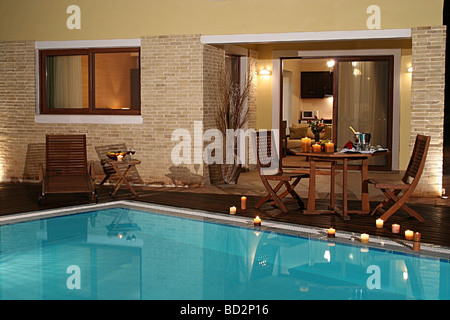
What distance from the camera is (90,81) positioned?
1222 cm

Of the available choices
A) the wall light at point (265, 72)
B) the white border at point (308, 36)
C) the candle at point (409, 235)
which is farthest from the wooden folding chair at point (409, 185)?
the wall light at point (265, 72)

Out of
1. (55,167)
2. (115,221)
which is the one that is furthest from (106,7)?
(115,221)

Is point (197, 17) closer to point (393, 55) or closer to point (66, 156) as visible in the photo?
point (66, 156)

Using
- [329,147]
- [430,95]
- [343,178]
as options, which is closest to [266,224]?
[343,178]

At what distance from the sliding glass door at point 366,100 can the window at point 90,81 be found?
451cm

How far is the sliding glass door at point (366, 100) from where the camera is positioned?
13453 millimetres

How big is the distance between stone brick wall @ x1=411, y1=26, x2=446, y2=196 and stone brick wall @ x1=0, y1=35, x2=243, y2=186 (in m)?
3.60

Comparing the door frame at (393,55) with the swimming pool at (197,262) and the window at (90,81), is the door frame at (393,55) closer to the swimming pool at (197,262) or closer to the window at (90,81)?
the window at (90,81)

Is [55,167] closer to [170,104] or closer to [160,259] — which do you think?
[170,104]

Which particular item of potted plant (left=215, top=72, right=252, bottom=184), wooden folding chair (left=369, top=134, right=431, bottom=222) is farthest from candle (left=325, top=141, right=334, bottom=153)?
potted plant (left=215, top=72, right=252, bottom=184)

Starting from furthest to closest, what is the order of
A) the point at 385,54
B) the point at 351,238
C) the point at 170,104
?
1. the point at 385,54
2. the point at 170,104
3. the point at 351,238
